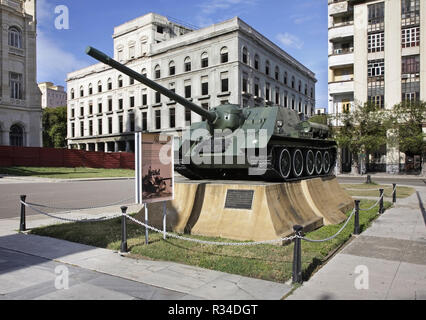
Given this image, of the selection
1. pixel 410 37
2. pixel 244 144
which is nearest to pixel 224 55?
pixel 410 37

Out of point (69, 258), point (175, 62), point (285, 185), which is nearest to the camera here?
point (69, 258)

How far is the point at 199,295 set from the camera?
495 cm

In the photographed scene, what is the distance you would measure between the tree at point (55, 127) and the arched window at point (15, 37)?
33.1m

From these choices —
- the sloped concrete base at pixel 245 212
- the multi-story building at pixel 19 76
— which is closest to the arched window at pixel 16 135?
the multi-story building at pixel 19 76

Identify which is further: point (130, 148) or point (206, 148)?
point (130, 148)

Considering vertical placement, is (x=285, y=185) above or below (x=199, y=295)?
above

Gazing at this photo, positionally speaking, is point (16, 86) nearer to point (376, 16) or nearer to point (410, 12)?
point (376, 16)

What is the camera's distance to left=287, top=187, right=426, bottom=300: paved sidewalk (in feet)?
16.6

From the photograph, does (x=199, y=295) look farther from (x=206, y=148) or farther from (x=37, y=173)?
(x=37, y=173)

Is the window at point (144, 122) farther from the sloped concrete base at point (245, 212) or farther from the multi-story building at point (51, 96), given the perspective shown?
the multi-story building at point (51, 96)
